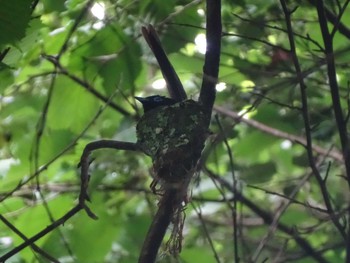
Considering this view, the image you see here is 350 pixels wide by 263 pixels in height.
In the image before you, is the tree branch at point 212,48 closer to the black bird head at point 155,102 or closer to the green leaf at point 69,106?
the black bird head at point 155,102

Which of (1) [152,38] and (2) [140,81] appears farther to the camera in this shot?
(2) [140,81]

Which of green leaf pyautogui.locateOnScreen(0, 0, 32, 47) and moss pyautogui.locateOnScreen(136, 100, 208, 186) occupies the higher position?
moss pyautogui.locateOnScreen(136, 100, 208, 186)

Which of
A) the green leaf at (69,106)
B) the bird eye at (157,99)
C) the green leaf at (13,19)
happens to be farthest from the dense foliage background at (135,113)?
the green leaf at (13,19)

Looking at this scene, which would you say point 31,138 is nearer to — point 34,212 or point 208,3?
point 34,212

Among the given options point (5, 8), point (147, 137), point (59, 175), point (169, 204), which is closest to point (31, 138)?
point (59, 175)

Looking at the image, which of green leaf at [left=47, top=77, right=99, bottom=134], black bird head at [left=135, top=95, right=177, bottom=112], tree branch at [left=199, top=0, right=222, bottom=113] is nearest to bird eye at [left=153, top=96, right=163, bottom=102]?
black bird head at [left=135, top=95, right=177, bottom=112]

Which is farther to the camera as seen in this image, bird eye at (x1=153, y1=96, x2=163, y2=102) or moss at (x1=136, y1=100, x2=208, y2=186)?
bird eye at (x1=153, y1=96, x2=163, y2=102)

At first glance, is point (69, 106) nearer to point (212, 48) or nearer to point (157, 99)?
point (157, 99)

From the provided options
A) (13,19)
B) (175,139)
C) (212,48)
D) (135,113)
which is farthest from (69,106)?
(13,19)

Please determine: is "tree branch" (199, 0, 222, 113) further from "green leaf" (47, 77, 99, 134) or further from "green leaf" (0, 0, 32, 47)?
"green leaf" (47, 77, 99, 134)
